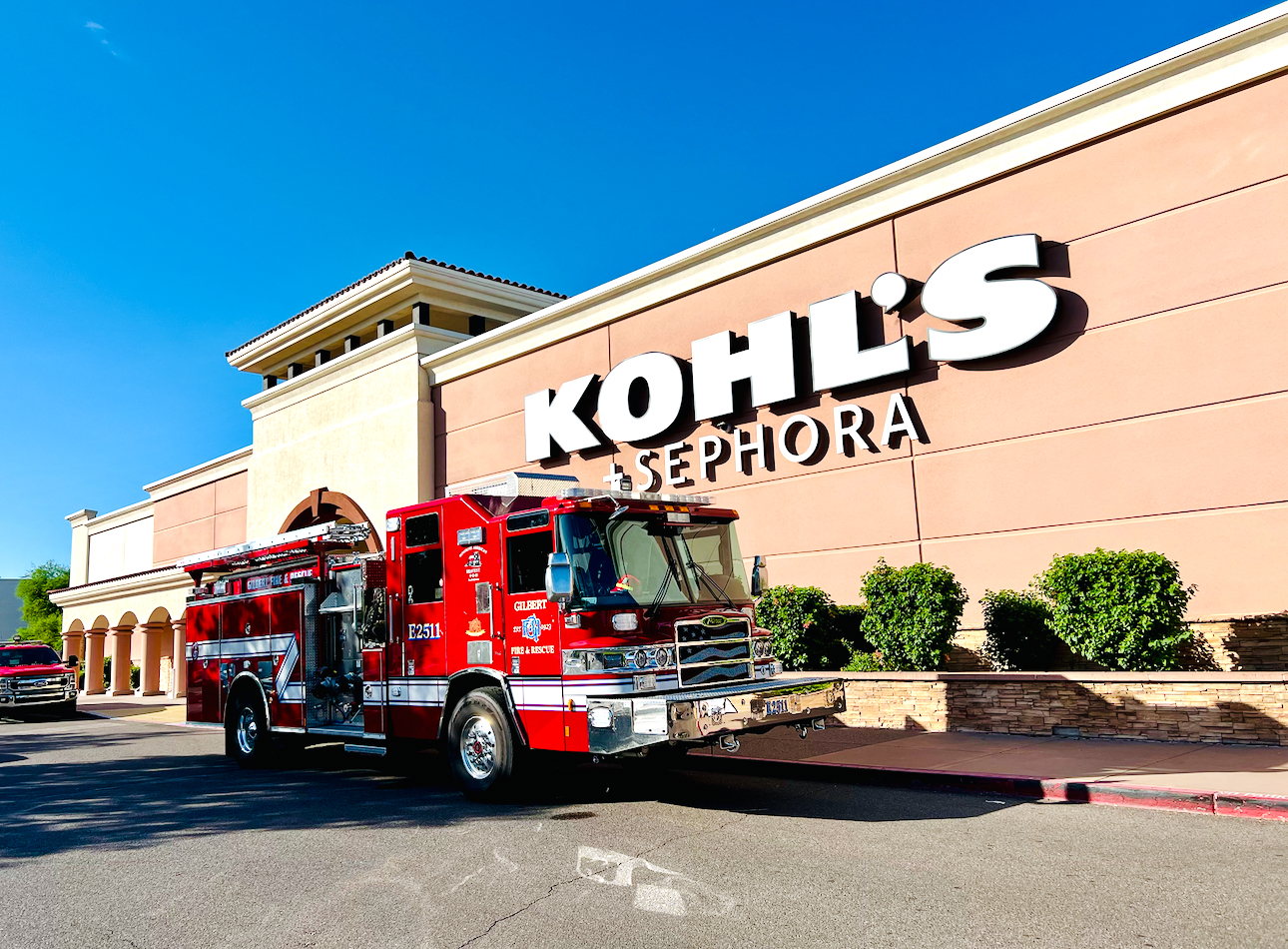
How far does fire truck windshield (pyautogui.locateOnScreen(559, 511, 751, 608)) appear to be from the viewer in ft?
29.7

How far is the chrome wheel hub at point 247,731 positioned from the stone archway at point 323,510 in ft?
36.4

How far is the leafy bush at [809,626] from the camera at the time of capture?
14.5m

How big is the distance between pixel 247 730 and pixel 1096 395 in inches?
494

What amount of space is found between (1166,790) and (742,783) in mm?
4072

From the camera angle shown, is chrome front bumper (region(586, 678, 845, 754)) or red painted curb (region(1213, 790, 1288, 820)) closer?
red painted curb (region(1213, 790, 1288, 820))

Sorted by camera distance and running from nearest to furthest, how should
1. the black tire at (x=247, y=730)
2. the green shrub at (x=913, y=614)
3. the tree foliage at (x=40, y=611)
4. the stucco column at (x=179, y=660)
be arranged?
the green shrub at (x=913, y=614) → the black tire at (x=247, y=730) → the stucco column at (x=179, y=660) → the tree foliage at (x=40, y=611)

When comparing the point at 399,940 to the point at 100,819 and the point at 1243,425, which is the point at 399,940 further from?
the point at 1243,425

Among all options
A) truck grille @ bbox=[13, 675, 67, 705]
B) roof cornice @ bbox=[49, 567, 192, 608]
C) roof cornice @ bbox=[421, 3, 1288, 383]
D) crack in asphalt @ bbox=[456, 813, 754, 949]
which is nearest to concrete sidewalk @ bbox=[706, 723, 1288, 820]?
crack in asphalt @ bbox=[456, 813, 754, 949]

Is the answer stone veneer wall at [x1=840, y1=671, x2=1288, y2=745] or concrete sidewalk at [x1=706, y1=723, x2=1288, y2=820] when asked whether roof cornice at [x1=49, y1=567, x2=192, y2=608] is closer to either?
stone veneer wall at [x1=840, y1=671, x2=1288, y2=745]

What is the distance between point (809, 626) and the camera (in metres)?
14.4

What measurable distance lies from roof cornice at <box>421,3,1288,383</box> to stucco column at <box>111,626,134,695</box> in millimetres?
24687

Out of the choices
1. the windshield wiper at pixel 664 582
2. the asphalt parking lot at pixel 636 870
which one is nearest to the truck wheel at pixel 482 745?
the asphalt parking lot at pixel 636 870

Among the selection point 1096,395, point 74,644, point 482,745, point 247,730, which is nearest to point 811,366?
point 1096,395

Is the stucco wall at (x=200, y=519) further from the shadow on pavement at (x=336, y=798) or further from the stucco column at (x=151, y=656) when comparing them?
the shadow on pavement at (x=336, y=798)
